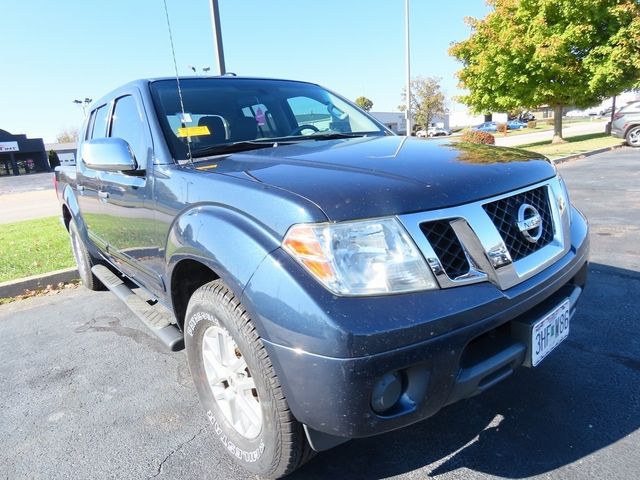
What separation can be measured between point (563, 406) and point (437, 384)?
3.92ft

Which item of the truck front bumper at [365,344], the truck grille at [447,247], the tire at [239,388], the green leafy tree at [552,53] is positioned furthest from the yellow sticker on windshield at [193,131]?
the green leafy tree at [552,53]

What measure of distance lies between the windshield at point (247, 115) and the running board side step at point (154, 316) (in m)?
0.98

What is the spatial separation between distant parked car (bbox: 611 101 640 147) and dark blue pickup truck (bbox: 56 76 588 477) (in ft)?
61.7

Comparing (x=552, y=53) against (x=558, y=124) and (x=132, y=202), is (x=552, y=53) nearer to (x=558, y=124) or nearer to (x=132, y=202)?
(x=558, y=124)

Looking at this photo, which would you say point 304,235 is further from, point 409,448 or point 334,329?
point 409,448

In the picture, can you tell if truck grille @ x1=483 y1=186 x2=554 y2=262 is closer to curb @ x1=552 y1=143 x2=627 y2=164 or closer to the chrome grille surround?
the chrome grille surround

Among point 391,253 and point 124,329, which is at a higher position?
point 391,253

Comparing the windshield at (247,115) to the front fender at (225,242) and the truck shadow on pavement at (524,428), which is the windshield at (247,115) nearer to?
the front fender at (225,242)

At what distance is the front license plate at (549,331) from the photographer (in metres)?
→ 1.83

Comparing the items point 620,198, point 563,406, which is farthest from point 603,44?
point 563,406

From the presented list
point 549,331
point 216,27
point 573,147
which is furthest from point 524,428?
point 573,147

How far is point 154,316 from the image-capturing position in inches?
112

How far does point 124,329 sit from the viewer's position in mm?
3865

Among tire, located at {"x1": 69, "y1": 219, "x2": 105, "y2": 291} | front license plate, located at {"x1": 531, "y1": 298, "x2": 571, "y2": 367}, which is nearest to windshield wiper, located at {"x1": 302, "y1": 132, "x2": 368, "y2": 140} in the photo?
front license plate, located at {"x1": 531, "y1": 298, "x2": 571, "y2": 367}
